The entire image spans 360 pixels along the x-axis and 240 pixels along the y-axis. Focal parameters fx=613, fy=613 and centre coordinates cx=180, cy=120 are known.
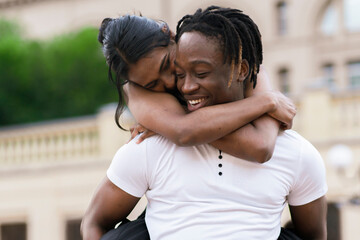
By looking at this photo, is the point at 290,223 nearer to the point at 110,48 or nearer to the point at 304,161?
the point at 304,161

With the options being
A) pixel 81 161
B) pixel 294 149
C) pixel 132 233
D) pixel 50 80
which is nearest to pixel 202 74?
pixel 294 149

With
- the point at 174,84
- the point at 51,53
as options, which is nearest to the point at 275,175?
the point at 174,84

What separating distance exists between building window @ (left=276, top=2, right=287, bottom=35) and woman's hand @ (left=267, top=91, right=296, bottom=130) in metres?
26.9

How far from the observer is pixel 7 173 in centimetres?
1373

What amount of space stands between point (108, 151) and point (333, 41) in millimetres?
17040

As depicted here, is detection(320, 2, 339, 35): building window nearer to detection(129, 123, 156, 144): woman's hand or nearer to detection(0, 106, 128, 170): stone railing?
detection(0, 106, 128, 170): stone railing

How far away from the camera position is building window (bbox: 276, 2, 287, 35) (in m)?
28.2

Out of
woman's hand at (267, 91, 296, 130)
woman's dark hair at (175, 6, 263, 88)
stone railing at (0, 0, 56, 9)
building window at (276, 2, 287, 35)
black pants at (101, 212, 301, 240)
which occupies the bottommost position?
stone railing at (0, 0, 56, 9)

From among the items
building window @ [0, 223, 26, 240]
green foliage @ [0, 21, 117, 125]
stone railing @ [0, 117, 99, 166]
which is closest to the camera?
stone railing @ [0, 117, 99, 166]

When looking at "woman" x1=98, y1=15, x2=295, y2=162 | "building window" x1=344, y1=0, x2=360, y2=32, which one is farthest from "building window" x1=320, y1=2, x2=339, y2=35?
"woman" x1=98, y1=15, x2=295, y2=162

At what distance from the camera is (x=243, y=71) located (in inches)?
72.8

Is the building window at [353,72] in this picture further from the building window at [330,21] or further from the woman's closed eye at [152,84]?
the woman's closed eye at [152,84]

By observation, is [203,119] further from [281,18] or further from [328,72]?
[281,18]

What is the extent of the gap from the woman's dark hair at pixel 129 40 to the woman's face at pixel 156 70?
19 mm
